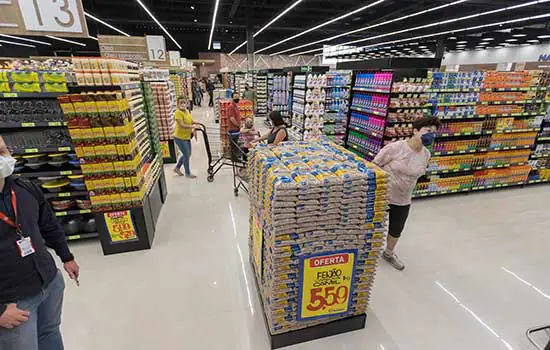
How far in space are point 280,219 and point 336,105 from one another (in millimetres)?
5781

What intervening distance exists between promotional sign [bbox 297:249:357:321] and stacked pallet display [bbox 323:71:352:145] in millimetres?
4964

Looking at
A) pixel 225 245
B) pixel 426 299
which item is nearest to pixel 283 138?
pixel 225 245

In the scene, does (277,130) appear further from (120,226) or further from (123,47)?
(123,47)

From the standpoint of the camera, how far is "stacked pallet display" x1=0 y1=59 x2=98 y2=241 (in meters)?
3.07

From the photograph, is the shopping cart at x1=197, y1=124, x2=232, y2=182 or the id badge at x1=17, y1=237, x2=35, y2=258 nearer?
the id badge at x1=17, y1=237, x2=35, y2=258

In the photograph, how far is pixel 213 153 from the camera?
6551 mm

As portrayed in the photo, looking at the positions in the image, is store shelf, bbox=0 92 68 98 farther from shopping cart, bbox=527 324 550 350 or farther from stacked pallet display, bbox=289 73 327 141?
shopping cart, bbox=527 324 550 350

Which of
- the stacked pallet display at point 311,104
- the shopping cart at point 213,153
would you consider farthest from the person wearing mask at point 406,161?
the stacked pallet display at point 311,104

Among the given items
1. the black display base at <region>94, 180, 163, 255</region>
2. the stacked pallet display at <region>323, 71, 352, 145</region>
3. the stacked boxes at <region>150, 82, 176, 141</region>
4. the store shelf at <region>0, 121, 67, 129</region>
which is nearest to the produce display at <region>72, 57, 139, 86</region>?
the store shelf at <region>0, 121, 67, 129</region>

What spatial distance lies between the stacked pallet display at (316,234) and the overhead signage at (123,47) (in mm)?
6812

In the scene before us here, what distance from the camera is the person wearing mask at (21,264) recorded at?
52.9 inches

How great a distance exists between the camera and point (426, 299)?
9.36 feet

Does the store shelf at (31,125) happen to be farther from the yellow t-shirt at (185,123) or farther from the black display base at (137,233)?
the yellow t-shirt at (185,123)

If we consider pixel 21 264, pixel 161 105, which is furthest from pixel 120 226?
A: pixel 161 105
